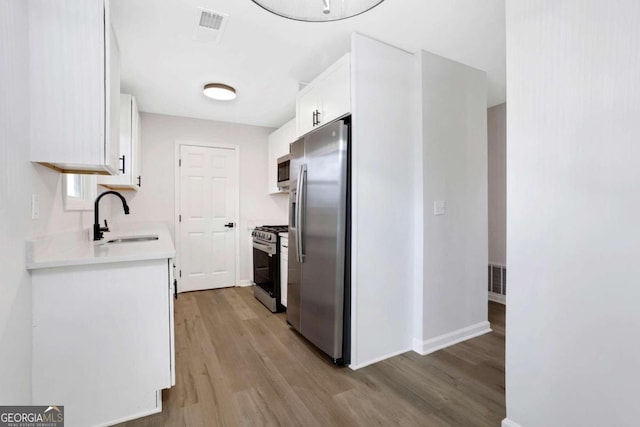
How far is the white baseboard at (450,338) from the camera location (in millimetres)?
2409

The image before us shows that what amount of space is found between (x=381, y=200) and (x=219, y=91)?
2.13 meters

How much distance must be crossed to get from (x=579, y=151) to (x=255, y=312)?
315cm

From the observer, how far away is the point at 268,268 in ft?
11.5

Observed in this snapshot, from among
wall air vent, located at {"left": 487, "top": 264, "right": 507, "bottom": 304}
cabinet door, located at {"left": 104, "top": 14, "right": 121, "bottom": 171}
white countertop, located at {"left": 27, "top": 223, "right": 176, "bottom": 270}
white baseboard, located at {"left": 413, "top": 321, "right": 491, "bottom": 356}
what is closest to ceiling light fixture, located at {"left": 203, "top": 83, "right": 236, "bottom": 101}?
cabinet door, located at {"left": 104, "top": 14, "right": 121, "bottom": 171}

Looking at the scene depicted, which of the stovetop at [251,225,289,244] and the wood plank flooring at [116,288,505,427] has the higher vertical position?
the stovetop at [251,225,289,244]

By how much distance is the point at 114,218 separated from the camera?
3.77 metres

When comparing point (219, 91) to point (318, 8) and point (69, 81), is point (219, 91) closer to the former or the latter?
point (69, 81)

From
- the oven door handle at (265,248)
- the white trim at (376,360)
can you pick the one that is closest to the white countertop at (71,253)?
the white trim at (376,360)

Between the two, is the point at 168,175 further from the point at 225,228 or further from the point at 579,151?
the point at 579,151

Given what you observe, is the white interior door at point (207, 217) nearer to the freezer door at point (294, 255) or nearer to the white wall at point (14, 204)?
the freezer door at point (294, 255)

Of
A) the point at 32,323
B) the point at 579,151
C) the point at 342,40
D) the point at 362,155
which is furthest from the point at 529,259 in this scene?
the point at 32,323

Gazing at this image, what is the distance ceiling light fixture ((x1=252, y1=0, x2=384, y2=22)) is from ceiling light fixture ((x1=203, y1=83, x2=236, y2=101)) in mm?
2321

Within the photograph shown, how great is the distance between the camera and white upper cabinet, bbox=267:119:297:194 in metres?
3.85

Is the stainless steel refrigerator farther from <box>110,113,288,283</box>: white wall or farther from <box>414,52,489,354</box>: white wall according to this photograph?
<box>110,113,288,283</box>: white wall
